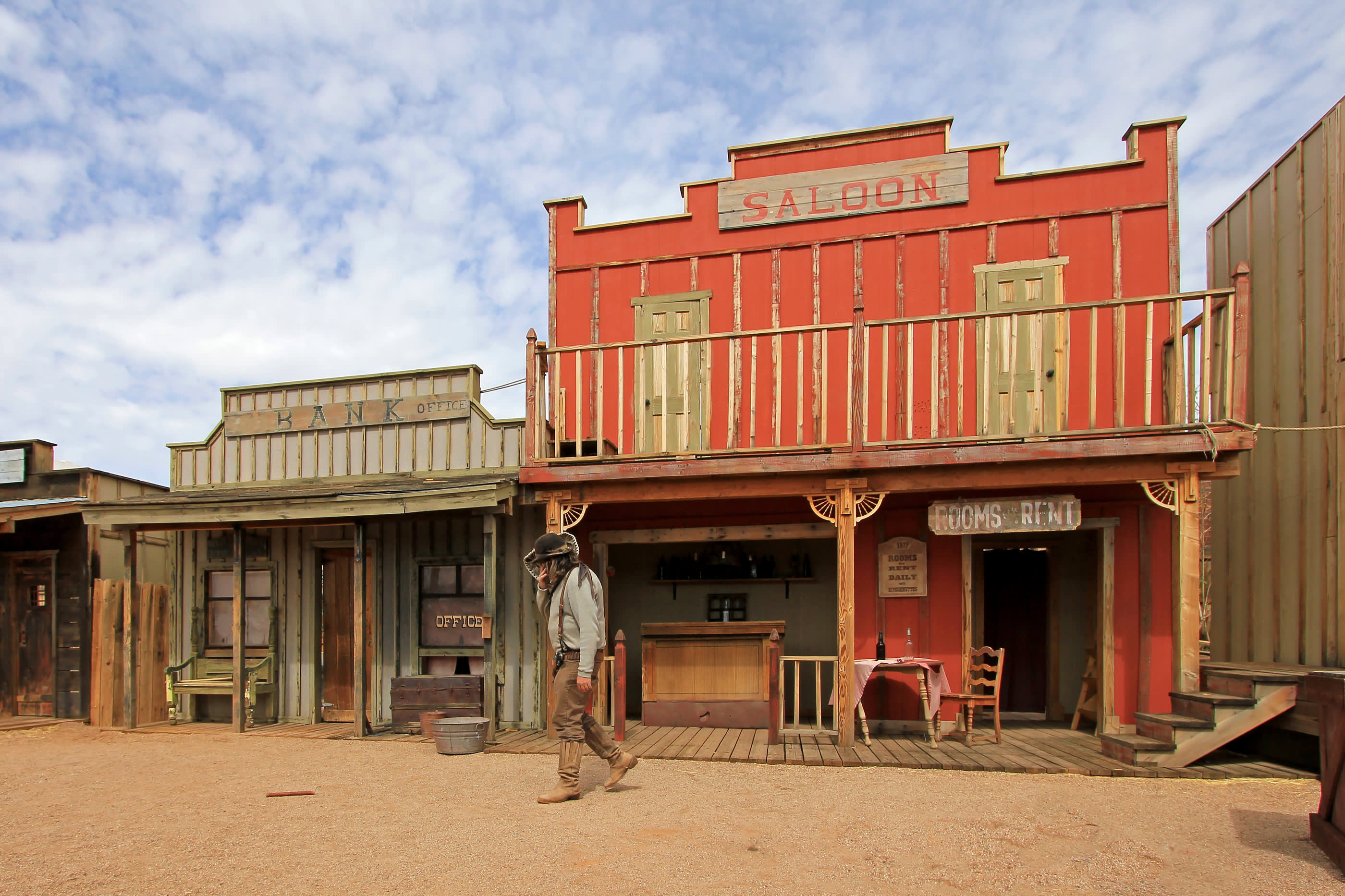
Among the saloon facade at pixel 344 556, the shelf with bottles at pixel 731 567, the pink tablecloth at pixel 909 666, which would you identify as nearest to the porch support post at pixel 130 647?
the saloon facade at pixel 344 556

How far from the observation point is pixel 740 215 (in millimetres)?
10461

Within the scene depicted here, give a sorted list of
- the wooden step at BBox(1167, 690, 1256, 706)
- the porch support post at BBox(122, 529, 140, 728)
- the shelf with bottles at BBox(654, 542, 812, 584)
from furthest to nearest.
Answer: the shelf with bottles at BBox(654, 542, 812, 584), the porch support post at BBox(122, 529, 140, 728), the wooden step at BBox(1167, 690, 1256, 706)

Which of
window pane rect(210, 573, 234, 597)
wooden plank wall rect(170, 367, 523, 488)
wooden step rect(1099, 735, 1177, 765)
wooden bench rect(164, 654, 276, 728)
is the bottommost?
wooden bench rect(164, 654, 276, 728)

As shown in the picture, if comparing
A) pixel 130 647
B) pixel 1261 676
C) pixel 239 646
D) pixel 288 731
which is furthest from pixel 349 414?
pixel 1261 676

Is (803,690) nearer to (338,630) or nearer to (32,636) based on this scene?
(338,630)

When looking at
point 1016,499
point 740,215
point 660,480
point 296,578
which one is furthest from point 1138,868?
point 296,578

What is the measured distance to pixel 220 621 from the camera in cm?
1145

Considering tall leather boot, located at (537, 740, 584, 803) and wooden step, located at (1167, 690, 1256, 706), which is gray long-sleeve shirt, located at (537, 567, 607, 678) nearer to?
tall leather boot, located at (537, 740, 584, 803)

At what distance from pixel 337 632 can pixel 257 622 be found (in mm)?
1134

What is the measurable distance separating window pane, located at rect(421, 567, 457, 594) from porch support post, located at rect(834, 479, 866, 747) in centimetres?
478

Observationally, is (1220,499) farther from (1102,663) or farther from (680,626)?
(680,626)

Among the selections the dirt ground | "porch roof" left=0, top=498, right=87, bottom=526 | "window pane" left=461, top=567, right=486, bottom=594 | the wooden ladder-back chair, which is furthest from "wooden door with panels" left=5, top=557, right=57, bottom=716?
the wooden ladder-back chair

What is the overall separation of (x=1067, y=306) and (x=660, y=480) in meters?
4.04

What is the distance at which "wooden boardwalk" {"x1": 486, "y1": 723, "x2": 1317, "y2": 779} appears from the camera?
709cm
